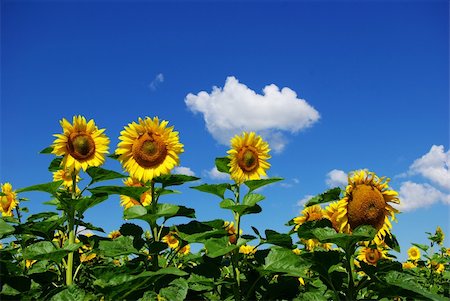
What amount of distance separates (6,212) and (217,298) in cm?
422

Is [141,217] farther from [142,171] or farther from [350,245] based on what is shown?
[350,245]

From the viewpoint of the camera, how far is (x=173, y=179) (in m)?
4.72

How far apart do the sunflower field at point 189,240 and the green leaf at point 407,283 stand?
0.02m

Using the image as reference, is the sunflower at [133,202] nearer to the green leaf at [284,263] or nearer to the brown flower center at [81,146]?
the brown flower center at [81,146]

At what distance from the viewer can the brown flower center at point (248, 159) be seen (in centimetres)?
507

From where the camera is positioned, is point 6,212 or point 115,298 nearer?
point 115,298

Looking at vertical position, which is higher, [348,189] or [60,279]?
[348,189]

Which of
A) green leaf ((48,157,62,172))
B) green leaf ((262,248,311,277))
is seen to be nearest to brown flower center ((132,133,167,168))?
green leaf ((48,157,62,172))

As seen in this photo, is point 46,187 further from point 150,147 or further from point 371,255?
point 371,255

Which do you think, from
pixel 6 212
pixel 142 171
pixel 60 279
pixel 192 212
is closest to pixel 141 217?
pixel 192 212

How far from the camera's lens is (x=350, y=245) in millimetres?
3826

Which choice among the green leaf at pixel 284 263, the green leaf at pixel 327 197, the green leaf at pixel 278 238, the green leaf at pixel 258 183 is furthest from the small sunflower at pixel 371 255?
the green leaf at pixel 284 263

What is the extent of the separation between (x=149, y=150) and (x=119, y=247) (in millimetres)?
1159

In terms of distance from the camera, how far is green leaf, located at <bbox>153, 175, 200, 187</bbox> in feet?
15.2
